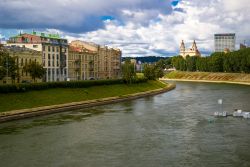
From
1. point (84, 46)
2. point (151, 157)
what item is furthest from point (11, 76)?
point (84, 46)

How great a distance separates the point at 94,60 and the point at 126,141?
9770 cm

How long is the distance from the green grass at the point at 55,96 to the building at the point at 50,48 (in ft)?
67.2

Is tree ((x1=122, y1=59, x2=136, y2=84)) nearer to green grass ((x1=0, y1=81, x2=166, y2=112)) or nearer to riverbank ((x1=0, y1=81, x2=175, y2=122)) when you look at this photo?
riverbank ((x1=0, y1=81, x2=175, y2=122))

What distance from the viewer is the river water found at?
1094 inches

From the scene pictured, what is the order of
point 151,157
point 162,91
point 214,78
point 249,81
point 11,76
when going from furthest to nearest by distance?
point 214,78 < point 249,81 < point 162,91 < point 11,76 < point 151,157

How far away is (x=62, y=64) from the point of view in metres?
107

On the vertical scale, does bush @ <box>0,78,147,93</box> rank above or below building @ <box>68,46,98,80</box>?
below

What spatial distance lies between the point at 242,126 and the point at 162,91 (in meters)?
60.4

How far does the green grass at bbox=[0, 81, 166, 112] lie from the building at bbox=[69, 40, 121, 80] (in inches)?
1193

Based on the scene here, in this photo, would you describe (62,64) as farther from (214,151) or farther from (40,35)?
(214,151)

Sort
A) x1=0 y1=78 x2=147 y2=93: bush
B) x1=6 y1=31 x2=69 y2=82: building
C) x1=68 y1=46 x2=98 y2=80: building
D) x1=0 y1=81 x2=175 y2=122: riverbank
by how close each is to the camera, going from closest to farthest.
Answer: x1=0 y1=81 x2=175 y2=122: riverbank < x1=0 y1=78 x2=147 y2=93: bush < x1=6 y1=31 x2=69 y2=82: building < x1=68 y1=46 x2=98 y2=80: building

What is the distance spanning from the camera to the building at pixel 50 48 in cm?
9981

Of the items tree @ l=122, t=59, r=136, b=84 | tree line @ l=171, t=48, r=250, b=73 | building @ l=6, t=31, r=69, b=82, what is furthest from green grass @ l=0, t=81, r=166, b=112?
tree line @ l=171, t=48, r=250, b=73

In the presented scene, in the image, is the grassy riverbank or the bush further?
the grassy riverbank
